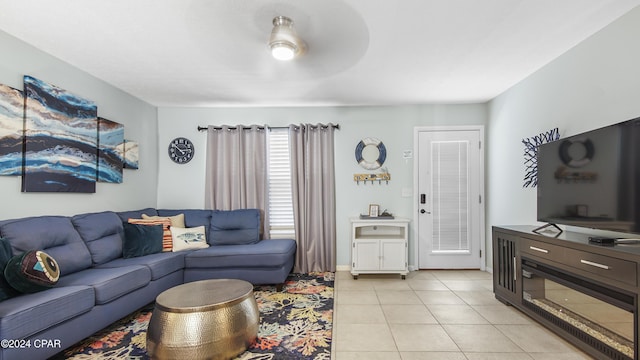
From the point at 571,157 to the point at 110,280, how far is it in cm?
373

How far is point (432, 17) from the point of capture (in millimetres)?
2102

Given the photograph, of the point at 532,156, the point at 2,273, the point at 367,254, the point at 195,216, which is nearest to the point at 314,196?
the point at 367,254

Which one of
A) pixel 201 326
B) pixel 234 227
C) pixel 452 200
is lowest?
pixel 201 326

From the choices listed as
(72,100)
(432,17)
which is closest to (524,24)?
(432,17)

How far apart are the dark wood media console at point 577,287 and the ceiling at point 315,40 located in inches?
63.8

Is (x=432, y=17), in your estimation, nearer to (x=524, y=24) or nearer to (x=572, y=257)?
(x=524, y=24)

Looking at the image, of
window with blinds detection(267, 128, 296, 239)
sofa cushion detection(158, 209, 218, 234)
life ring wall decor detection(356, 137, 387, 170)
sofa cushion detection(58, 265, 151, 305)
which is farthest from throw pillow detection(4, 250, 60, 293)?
life ring wall decor detection(356, 137, 387, 170)

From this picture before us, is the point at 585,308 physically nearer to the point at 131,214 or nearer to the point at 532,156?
the point at 532,156

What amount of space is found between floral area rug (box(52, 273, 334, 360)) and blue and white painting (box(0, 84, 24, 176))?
151 centimetres

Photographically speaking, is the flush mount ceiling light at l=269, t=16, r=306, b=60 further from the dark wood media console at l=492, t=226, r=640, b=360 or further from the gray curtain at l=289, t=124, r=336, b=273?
the dark wood media console at l=492, t=226, r=640, b=360

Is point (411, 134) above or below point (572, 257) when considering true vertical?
above

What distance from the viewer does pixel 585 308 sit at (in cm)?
198

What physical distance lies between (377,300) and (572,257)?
1.71 meters

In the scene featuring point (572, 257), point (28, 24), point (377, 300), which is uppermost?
point (28, 24)
